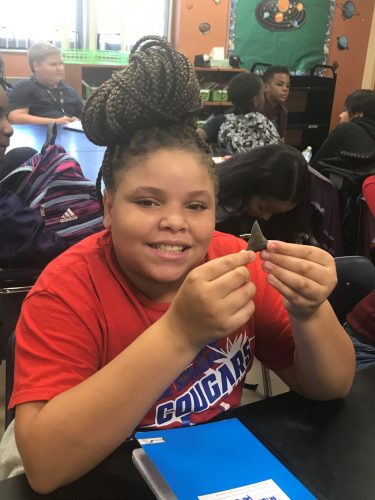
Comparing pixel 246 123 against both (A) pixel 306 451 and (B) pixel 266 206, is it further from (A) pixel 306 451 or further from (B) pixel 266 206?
(A) pixel 306 451

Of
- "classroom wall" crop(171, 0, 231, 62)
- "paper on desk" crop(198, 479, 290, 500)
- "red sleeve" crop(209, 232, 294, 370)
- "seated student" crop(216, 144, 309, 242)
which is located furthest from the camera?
"classroom wall" crop(171, 0, 231, 62)

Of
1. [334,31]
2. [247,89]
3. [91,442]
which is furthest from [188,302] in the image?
[334,31]

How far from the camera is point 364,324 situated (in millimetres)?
1500

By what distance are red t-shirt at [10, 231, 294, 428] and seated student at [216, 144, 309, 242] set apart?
116cm

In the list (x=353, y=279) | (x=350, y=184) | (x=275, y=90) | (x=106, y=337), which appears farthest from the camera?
(x=275, y=90)

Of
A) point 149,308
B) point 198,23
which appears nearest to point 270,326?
point 149,308

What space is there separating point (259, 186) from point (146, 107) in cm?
139

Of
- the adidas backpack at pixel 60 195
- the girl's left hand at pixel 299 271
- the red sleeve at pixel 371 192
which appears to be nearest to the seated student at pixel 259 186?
the red sleeve at pixel 371 192

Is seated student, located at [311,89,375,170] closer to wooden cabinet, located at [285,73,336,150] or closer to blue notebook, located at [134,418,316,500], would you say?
wooden cabinet, located at [285,73,336,150]

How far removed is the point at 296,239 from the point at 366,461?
1712mm

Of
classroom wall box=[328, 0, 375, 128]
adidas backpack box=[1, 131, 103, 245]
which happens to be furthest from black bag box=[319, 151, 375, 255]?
classroom wall box=[328, 0, 375, 128]

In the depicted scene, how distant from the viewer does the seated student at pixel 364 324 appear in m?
1.47

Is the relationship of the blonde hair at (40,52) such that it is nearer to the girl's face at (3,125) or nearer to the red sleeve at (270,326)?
the girl's face at (3,125)

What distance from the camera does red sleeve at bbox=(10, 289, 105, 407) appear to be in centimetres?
75
